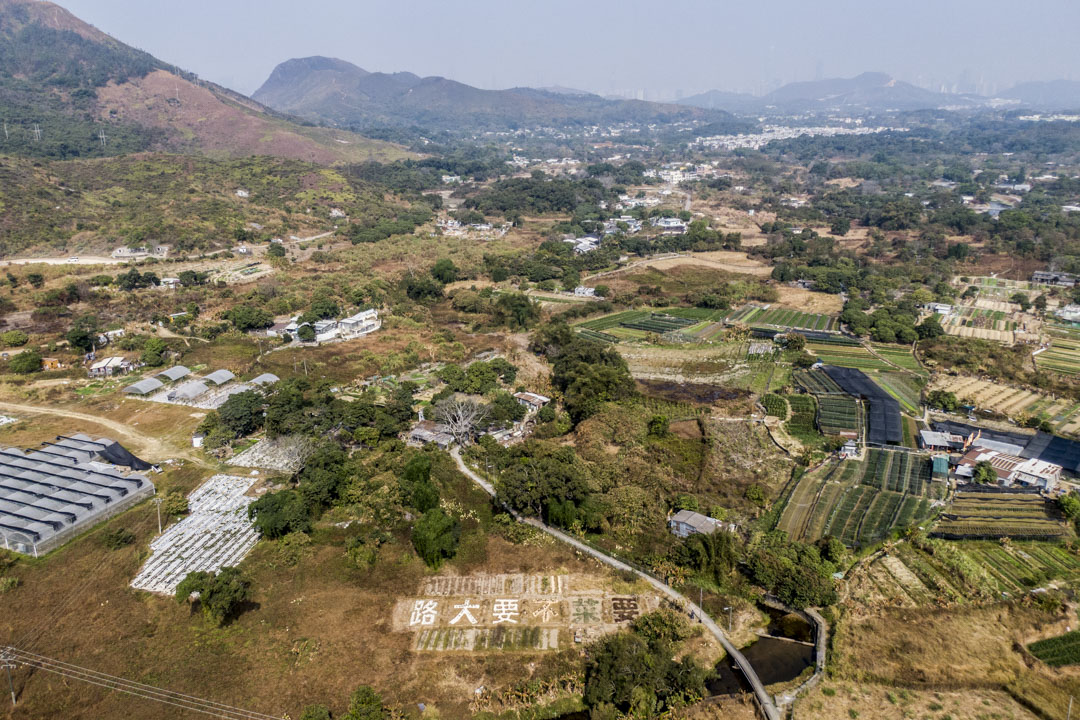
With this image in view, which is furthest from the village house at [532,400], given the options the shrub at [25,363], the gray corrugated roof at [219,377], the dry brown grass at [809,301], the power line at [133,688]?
the shrub at [25,363]

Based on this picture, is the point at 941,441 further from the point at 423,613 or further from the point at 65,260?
the point at 65,260

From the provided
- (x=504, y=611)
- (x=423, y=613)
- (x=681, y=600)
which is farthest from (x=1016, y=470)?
(x=423, y=613)

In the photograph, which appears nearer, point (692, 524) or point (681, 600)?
point (681, 600)

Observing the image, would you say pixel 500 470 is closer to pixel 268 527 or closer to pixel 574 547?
pixel 574 547

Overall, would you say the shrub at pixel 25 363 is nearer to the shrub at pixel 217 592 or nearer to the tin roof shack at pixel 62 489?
the tin roof shack at pixel 62 489

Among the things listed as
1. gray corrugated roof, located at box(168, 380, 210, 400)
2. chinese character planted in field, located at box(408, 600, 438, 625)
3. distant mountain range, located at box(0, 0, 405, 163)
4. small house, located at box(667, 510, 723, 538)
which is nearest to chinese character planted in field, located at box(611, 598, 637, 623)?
small house, located at box(667, 510, 723, 538)

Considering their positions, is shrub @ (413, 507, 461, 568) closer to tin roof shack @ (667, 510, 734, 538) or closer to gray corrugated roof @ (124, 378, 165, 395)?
tin roof shack @ (667, 510, 734, 538)
